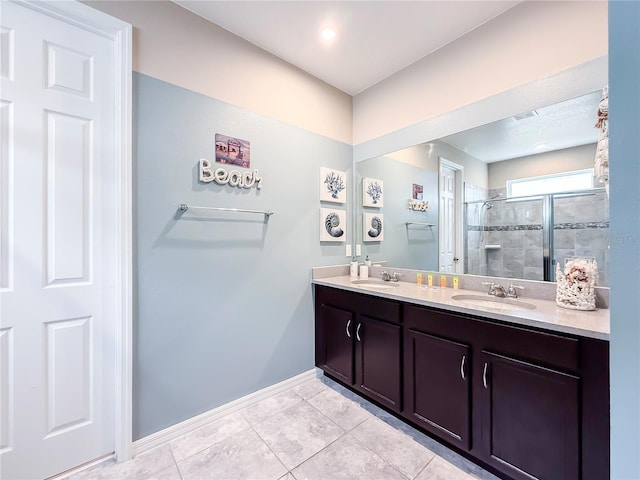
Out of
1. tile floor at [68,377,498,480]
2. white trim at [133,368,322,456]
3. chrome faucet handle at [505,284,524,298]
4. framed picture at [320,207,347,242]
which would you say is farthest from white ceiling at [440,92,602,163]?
white trim at [133,368,322,456]

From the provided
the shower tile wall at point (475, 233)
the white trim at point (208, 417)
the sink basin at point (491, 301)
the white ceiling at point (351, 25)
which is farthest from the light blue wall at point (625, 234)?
the white trim at point (208, 417)

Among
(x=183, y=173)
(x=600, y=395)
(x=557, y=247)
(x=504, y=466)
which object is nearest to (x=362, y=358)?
(x=504, y=466)

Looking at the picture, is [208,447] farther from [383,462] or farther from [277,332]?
[383,462]

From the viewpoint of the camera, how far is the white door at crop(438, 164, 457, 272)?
2.15 m

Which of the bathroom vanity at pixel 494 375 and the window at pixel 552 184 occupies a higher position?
the window at pixel 552 184

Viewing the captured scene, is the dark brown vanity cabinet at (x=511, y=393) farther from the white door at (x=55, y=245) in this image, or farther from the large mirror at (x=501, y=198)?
the white door at (x=55, y=245)

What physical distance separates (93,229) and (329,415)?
1898 millimetres

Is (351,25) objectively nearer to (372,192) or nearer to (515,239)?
(372,192)

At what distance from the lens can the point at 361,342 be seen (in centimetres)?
204

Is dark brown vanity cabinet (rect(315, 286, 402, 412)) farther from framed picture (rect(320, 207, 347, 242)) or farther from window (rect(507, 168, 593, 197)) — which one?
window (rect(507, 168, 593, 197))

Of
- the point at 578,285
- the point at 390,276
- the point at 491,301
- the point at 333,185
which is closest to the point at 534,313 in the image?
the point at 578,285

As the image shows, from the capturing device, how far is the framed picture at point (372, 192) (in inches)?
105

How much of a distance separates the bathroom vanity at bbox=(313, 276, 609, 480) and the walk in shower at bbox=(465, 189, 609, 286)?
0.78 ft

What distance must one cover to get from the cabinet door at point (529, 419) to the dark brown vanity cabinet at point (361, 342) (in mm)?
534
